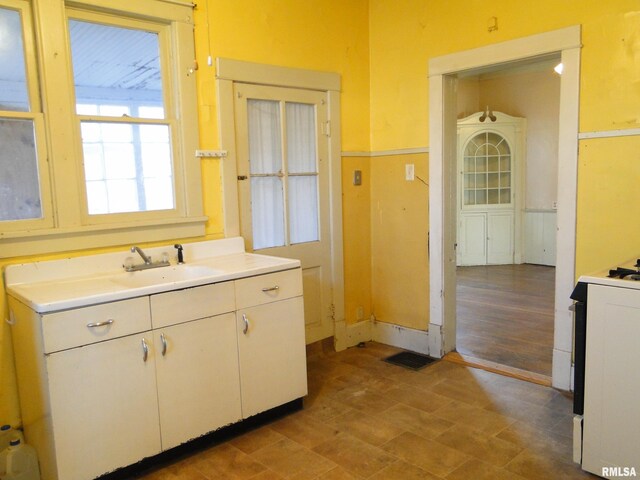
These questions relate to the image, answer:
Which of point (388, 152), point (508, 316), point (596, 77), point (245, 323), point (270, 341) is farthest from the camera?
point (508, 316)

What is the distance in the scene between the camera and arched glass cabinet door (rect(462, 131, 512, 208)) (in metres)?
7.54

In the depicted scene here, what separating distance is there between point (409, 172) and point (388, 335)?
53.9 inches

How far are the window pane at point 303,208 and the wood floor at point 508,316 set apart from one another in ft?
5.06

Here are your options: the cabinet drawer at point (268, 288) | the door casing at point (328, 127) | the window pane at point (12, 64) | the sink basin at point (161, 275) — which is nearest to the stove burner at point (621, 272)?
the cabinet drawer at point (268, 288)

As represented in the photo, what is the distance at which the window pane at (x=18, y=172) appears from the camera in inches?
97.7

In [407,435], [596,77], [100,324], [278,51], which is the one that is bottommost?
[407,435]

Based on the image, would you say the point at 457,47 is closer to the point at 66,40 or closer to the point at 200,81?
the point at 200,81

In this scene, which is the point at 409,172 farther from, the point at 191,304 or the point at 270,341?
the point at 191,304

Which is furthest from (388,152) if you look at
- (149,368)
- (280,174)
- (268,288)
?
(149,368)

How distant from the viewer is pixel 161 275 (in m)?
2.86

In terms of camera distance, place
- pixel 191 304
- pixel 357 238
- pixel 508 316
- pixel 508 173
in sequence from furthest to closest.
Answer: pixel 508 173
pixel 508 316
pixel 357 238
pixel 191 304

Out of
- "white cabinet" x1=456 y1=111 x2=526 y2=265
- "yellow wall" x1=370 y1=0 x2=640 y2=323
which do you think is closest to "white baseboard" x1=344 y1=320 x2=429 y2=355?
"yellow wall" x1=370 y1=0 x2=640 y2=323

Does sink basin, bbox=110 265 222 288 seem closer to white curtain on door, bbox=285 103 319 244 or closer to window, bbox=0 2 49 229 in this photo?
window, bbox=0 2 49 229

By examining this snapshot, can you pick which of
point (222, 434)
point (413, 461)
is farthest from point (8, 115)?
point (413, 461)
